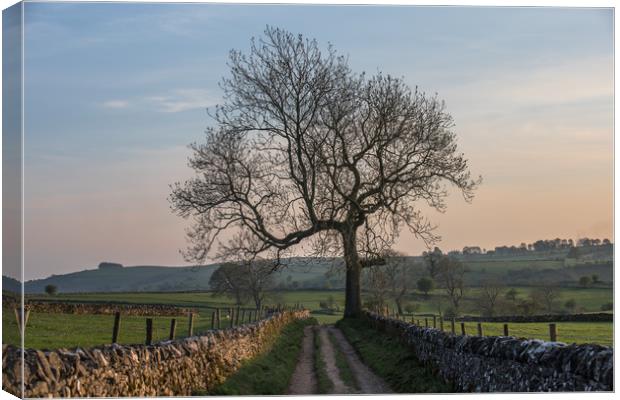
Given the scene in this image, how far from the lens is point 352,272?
103ft

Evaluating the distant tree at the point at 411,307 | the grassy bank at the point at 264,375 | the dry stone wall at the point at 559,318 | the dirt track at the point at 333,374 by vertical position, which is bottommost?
the distant tree at the point at 411,307

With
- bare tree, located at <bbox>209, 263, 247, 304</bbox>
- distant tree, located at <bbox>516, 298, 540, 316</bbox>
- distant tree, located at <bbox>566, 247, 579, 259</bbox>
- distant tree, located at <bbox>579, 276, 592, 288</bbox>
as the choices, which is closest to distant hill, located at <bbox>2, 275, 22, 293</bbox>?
distant tree, located at <bbox>566, 247, 579, 259</bbox>

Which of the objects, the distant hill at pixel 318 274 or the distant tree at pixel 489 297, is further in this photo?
the distant tree at pixel 489 297

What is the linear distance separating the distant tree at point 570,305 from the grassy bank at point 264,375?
75.7 ft

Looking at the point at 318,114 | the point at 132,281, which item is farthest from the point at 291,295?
the point at 318,114

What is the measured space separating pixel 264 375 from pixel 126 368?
5129 mm

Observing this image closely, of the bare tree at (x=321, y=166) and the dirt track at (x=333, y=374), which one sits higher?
the bare tree at (x=321, y=166)

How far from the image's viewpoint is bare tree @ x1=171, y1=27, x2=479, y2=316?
22.8m

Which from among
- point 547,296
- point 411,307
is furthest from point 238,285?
point 547,296

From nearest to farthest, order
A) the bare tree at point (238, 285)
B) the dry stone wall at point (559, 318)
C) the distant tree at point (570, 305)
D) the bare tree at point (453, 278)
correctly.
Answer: the dry stone wall at point (559, 318)
the distant tree at point (570, 305)
the bare tree at point (238, 285)
the bare tree at point (453, 278)

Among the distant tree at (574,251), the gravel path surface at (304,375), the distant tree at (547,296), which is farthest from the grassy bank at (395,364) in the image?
the distant tree at (547,296)

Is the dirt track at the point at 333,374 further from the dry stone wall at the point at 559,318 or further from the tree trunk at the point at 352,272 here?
the dry stone wall at the point at 559,318

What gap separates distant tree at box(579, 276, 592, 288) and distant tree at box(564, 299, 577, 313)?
179 inches

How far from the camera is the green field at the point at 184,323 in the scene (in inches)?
709
